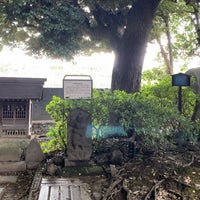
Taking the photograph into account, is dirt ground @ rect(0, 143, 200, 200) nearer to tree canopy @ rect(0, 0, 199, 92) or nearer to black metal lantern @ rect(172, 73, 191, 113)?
black metal lantern @ rect(172, 73, 191, 113)

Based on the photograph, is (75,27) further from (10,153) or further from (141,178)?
(141,178)

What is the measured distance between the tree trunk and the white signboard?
2.89m

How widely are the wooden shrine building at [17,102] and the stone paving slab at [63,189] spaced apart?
7060mm

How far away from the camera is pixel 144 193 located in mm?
4191

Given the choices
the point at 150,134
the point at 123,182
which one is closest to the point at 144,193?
the point at 123,182

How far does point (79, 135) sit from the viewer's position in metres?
5.42

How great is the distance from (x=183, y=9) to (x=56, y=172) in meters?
10.2

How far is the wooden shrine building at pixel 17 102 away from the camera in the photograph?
1127 centimetres

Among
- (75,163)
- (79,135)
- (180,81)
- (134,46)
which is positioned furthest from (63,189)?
(134,46)

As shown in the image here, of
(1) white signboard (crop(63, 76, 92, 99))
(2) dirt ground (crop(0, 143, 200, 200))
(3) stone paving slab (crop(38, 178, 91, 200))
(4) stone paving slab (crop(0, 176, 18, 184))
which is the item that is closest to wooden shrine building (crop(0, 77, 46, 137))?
(1) white signboard (crop(63, 76, 92, 99))

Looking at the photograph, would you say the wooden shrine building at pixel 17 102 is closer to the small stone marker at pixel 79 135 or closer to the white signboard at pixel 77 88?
the white signboard at pixel 77 88

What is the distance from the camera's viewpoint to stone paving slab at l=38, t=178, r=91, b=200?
4.01 m

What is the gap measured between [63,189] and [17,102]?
816 centimetres

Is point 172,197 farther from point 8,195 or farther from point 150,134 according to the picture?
point 8,195
